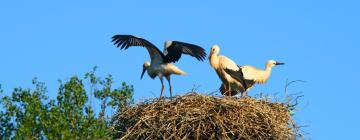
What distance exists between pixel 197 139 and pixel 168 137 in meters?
0.42

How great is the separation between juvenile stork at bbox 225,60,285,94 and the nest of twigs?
5.23ft

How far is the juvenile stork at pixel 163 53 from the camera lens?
20.7 meters

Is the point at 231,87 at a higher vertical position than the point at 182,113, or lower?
higher

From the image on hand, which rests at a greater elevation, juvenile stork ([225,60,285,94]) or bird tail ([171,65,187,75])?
juvenile stork ([225,60,285,94])

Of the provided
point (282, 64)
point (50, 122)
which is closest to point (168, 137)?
point (50, 122)

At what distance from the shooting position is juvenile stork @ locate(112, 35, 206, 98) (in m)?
20.7

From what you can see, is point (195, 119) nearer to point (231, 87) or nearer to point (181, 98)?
point (181, 98)

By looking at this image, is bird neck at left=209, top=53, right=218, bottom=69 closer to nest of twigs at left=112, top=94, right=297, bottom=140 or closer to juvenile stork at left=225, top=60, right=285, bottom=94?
juvenile stork at left=225, top=60, right=285, bottom=94

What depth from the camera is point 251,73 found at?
71.6 feet

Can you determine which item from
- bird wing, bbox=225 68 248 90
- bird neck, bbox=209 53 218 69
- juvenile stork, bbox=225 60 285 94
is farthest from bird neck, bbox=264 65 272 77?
bird neck, bbox=209 53 218 69

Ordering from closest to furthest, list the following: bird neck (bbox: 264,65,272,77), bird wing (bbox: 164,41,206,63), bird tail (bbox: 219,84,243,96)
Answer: bird wing (bbox: 164,41,206,63) < bird tail (bbox: 219,84,243,96) < bird neck (bbox: 264,65,272,77)

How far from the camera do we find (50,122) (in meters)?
17.6

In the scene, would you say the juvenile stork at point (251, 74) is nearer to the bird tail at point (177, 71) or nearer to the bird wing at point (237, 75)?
the bird wing at point (237, 75)

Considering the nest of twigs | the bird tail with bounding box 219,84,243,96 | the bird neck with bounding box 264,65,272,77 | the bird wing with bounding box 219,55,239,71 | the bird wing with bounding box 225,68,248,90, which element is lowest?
the nest of twigs
